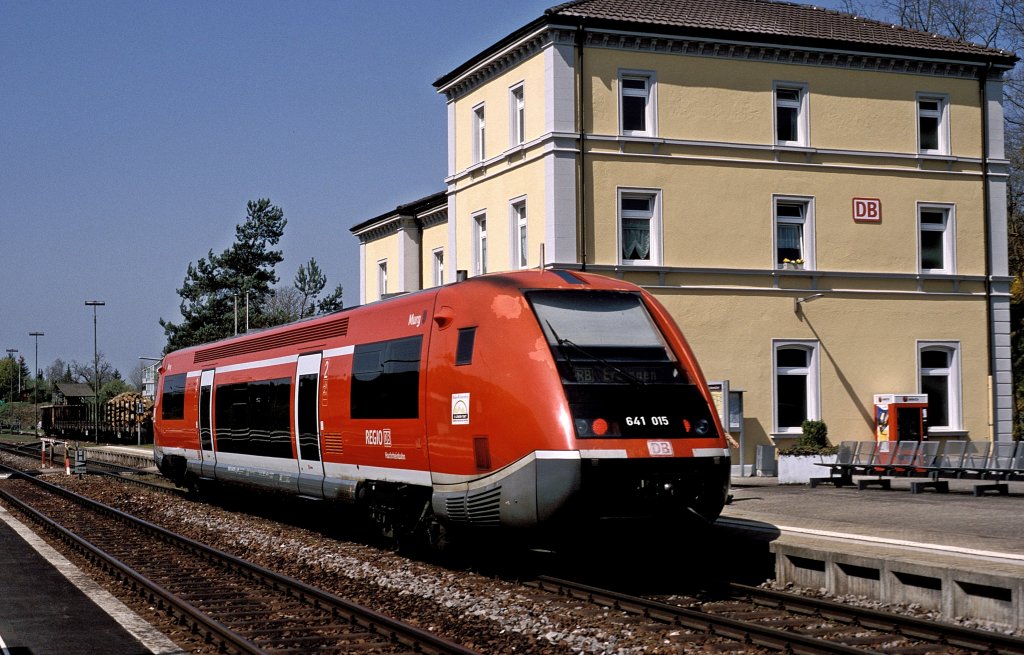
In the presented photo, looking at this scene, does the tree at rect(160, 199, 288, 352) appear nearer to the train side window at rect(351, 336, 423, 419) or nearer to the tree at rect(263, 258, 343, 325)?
the tree at rect(263, 258, 343, 325)

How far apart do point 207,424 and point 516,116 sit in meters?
11.4

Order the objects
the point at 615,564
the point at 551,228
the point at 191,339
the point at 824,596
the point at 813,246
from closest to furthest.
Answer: the point at 824,596
the point at 615,564
the point at 551,228
the point at 813,246
the point at 191,339

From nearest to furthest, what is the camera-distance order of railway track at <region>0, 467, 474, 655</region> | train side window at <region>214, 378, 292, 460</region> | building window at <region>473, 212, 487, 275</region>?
railway track at <region>0, 467, 474, 655</region>
train side window at <region>214, 378, 292, 460</region>
building window at <region>473, 212, 487, 275</region>

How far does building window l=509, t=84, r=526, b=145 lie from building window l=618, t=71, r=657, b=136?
251 cm

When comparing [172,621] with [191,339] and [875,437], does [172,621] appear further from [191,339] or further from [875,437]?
[191,339]

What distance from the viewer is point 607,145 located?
28625 millimetres

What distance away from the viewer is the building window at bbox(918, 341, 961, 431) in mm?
30734

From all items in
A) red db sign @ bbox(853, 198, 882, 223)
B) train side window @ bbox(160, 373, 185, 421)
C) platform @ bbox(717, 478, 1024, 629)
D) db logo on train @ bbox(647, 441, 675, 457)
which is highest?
red db sign @ bbox(853, 198, 882, 223)

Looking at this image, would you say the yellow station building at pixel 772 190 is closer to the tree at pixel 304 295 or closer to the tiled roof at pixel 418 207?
the tiled roof at pixel 418 207

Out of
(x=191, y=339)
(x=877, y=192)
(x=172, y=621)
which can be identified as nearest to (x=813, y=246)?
(x=877, y=192)

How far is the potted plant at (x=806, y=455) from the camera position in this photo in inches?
1083

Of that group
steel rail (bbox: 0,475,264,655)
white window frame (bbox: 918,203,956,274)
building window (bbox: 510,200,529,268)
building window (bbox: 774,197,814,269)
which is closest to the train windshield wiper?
steel rail (bbox: 0,475,264,655)

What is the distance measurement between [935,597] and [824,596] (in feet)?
4.56

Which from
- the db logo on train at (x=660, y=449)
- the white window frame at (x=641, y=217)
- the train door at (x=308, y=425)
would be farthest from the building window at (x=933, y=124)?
the db logo on train at (x=660, y=449)
